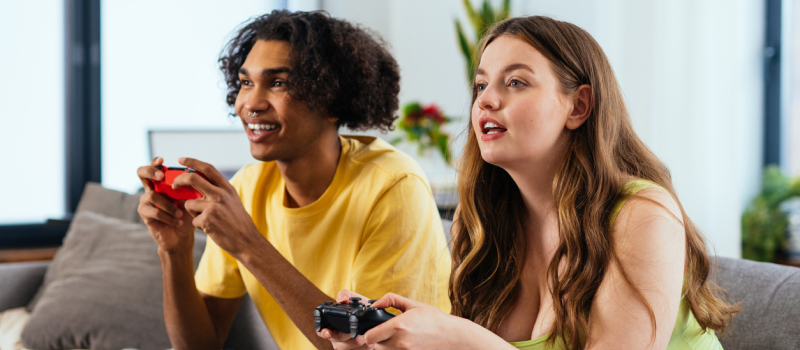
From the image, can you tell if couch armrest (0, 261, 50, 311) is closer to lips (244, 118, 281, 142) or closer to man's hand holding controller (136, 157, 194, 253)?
man's hand holding controller (136, 157, 194, 253)

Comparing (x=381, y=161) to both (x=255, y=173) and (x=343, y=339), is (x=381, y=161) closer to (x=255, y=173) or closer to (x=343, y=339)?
(x=255, y=173)

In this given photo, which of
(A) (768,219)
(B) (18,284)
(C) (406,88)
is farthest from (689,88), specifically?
(B) (18,284)

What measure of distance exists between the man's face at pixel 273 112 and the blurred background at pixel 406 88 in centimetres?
115

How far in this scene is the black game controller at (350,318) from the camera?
75 centimetres

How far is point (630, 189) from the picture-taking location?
876 mm

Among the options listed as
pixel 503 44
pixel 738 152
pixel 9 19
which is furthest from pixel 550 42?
pixel 9 19

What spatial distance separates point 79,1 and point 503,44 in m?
2.66

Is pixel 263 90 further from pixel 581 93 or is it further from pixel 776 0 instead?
pixel 776 0

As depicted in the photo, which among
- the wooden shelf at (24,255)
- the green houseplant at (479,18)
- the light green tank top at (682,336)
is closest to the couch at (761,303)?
the light green tank top at (682,336)

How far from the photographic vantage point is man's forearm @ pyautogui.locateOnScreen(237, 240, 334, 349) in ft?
3.61

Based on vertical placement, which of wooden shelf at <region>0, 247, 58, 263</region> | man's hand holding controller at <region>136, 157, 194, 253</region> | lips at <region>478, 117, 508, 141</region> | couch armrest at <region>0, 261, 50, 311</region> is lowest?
wooden shelf at <region>0, 247, 58, 263</region>

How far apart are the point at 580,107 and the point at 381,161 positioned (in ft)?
1.61

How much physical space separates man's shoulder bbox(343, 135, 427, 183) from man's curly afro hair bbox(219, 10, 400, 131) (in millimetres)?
100

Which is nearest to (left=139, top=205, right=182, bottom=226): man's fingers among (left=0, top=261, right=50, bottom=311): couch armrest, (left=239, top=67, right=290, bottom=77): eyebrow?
(left=239, top=67, right=290, bottom=77): eyebrow
